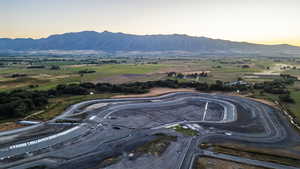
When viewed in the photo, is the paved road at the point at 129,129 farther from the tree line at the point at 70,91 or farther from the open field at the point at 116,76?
the open field at the point at 116,76

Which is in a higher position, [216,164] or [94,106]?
[94,106]

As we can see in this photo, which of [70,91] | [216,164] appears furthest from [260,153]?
[70,91]

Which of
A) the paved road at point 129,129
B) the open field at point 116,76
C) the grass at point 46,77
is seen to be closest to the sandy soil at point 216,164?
the paved road at point 129,129

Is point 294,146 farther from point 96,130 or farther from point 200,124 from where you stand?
point 96,130

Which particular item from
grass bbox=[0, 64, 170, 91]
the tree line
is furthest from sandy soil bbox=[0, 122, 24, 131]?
grass bbox=[0, 64, 170, 91]

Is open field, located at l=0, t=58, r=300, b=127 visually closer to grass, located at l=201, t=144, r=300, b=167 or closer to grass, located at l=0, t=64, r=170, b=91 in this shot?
grass, located at l=0, t=64, r=170, b=91

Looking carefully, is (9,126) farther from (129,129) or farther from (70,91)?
(70,91)

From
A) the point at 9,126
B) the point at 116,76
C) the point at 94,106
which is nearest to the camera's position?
the point at 9,126

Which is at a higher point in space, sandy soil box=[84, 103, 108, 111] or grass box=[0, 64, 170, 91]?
grass box=[0, 64, 170, 91]

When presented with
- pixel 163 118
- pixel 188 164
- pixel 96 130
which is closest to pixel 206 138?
pixel 188 164

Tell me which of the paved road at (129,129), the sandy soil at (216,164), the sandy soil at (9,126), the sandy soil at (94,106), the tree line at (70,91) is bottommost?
the sandy soil at (216,164)

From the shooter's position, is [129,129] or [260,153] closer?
[260,153]
